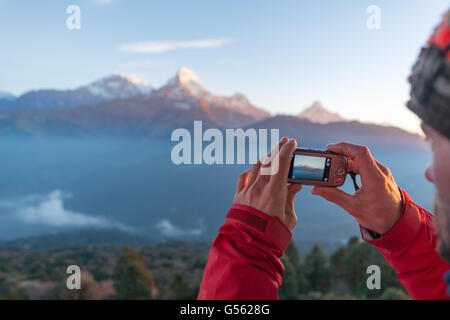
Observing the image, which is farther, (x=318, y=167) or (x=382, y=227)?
(x=318, y=167)

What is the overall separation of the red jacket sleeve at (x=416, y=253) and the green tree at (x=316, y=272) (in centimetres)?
2053

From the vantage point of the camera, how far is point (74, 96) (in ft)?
489

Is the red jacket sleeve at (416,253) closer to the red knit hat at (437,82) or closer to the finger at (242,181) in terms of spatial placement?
the finger at (242,181)

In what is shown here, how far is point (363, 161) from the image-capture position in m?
1.59

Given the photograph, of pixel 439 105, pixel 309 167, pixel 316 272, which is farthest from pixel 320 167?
pixel 316 272

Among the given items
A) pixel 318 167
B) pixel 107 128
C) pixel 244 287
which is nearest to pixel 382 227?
pixel 318 167

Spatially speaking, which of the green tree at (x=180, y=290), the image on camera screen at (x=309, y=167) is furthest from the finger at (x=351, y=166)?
the green tree at (x=180, y=290)

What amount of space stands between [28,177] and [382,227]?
729 feet

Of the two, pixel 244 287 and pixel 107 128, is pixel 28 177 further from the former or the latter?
pixel 244 287

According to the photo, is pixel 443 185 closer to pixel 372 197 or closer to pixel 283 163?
pixel 283 163

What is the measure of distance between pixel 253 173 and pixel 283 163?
123 millimetres

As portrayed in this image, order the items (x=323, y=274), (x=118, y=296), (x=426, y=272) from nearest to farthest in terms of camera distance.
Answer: (x=426, y=272) < (x=118, y=296) < (x=323, y=274)

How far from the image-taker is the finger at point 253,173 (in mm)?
1238

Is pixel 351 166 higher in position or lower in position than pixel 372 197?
higher
